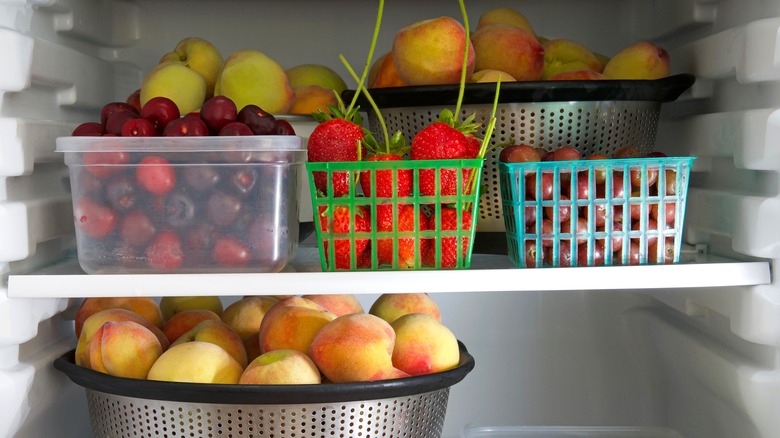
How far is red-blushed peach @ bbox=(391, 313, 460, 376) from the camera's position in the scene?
997 millimetres

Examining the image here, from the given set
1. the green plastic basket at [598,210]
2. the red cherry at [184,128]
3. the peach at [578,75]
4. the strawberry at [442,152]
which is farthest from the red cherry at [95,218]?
the peach at [578,75]

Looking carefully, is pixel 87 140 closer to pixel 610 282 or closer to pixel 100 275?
pixel 100 275

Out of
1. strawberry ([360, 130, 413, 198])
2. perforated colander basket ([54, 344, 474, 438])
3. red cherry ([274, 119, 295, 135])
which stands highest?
red cherry ([274, 119, 295, 135])

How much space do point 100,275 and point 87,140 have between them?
14 centimetres

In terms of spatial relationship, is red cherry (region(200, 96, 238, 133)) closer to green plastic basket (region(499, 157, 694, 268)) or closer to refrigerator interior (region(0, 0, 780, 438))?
refrigerator interior (region(0, 0, 780, 438))

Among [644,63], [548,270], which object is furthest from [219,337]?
[644,63]

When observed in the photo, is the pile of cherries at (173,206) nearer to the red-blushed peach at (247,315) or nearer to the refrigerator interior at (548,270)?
the refrigerator interior at (548,270)

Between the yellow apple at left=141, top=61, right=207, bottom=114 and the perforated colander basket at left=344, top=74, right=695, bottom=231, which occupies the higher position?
the yellow apple at left=141, top=61, right=207, bottom=114

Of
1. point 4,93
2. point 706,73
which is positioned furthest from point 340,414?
point 706,73

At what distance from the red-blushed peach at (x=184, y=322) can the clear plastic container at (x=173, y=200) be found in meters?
0.19

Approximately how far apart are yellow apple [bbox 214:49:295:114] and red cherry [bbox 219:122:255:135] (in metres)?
0.22

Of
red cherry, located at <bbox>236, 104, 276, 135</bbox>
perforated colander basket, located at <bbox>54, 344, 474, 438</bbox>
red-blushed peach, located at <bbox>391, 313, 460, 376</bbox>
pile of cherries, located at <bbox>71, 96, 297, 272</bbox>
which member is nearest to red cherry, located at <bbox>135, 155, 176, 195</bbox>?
pile of cherries, located at <bbox>71, 96, 297, 272</bbox>

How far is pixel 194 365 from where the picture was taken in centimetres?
94

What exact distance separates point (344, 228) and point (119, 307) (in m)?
0.38
